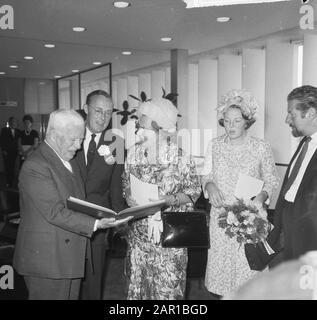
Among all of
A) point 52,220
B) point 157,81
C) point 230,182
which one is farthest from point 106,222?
point 157,81

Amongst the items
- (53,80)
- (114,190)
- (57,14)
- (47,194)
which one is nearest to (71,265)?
(47,194)

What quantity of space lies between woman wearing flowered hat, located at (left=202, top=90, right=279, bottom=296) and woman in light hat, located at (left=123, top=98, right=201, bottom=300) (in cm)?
16

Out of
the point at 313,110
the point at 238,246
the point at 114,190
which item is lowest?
the point at 238,246

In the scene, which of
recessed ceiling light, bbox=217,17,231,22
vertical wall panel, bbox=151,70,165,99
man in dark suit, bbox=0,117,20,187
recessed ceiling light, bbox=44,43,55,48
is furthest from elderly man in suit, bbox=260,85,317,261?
man in dark suit, bbox=0,117,20,187

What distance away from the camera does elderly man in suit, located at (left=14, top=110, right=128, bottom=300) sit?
5.82 feet

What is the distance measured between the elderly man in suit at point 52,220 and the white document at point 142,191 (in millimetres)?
371

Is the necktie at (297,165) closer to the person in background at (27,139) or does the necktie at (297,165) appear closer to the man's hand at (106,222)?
the man's hand at (106,222)

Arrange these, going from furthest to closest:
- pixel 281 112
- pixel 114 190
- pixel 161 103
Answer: pixel 281 112
pixel 114 190
pixel 161 103

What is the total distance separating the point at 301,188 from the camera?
1877 mm

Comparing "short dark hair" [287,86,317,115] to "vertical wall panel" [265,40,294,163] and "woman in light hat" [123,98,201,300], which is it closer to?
"woman in light hat" [123,98,201,300]

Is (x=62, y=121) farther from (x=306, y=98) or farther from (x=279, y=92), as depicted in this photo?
(x=279, y=92)

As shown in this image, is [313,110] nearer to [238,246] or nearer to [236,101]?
[236,101]

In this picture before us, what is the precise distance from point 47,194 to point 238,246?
4.02 feet

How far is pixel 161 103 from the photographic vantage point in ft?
7.70
